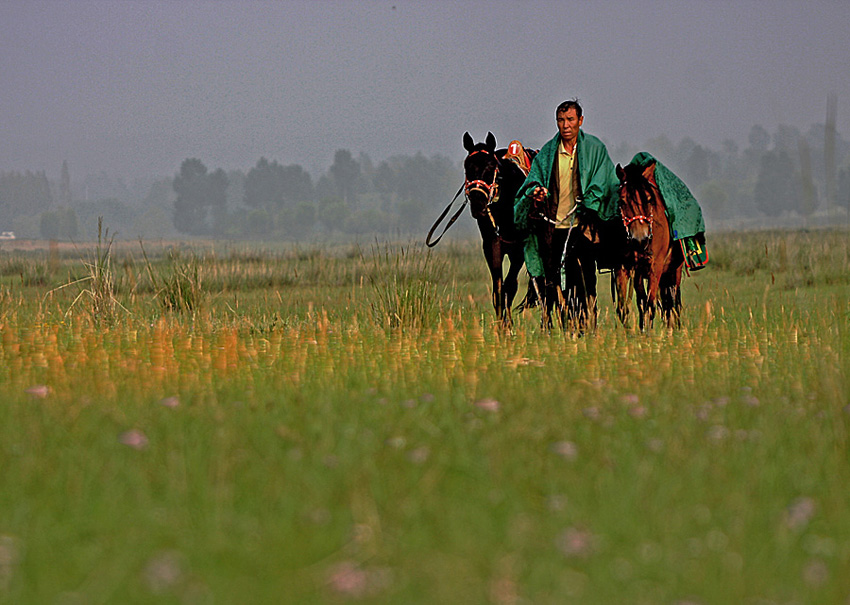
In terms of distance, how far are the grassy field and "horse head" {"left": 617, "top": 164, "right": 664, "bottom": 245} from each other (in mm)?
1223

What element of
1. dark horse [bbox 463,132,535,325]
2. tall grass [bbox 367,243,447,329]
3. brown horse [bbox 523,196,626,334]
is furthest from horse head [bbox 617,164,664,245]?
tall grass [bbox 367,243,447,329]

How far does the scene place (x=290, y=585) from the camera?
302cm

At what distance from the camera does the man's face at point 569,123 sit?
9.30 meters

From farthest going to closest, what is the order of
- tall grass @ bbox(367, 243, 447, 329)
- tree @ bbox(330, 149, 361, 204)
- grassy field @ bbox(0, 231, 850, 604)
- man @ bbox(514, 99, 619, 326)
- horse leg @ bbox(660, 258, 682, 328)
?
1. tree @ bbox(330, 149, 361, 204)
2. horse leg @ bbox(660, 258, 682, 328)
3. tall grass @ bbox(367, 243, 447, 329)
4. man @ bbox(514, 99, 619, 326)
5. grassy field @ bbox(0, 231, 850, 604)

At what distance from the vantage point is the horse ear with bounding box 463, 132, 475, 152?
9.71 m

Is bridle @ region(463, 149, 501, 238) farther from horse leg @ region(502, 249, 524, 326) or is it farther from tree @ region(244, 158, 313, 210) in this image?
tree @ region(244, 158, 313, 210)

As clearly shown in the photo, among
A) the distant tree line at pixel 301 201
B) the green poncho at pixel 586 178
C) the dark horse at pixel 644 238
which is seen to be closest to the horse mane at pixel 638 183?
the dark horse at pixel 644 238

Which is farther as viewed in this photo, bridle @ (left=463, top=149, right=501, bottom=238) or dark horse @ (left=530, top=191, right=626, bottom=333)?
bridle @ (left=463, top=149, right=501, bottom=238)

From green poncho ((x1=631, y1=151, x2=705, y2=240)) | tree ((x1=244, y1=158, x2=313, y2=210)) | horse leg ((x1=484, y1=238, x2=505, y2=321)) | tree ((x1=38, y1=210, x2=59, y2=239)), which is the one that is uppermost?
tree ((x1=244, y1=158, x2=313, y2=210))

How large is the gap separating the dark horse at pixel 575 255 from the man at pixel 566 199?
1 centimetres

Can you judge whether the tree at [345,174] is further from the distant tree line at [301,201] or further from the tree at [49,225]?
the tree at [49,225]

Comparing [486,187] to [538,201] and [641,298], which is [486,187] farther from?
[641,298]

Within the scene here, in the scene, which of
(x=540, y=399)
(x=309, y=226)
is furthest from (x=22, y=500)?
(x=309, y=226)

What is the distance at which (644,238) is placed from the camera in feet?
30.0
